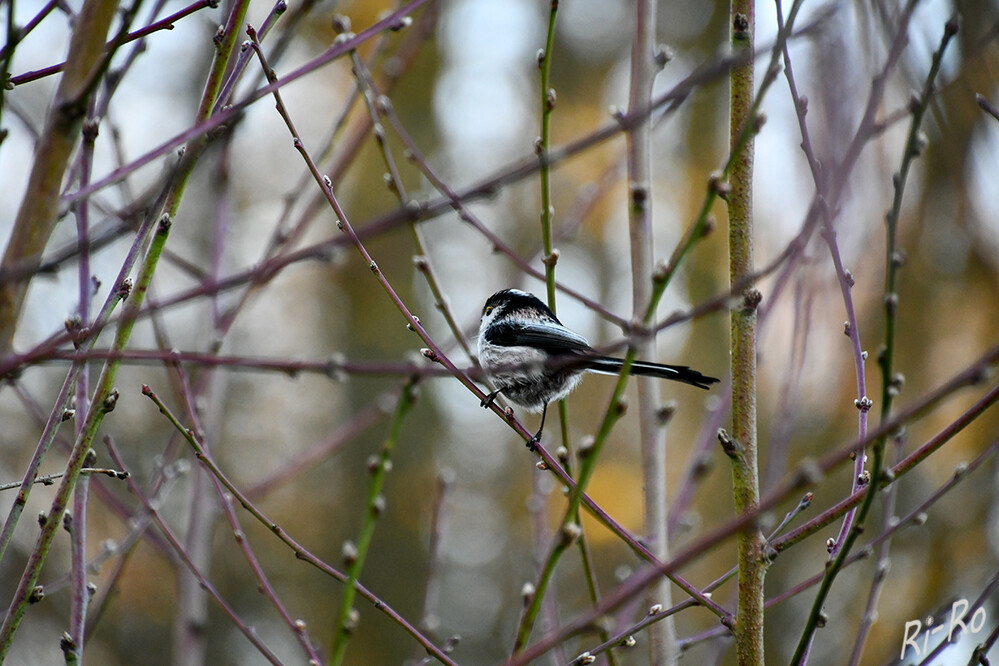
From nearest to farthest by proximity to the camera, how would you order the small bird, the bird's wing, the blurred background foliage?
1. the small bird
2. the bird's wing
3. the blurred background foliage

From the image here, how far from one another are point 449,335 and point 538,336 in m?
4.92

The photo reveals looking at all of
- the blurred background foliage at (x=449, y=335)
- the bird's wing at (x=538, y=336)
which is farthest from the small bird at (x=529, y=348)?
the blurred background foliage at (x=449, y=335)

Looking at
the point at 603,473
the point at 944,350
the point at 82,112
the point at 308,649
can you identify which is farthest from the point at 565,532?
the point at 603,473

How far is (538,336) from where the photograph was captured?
413cm

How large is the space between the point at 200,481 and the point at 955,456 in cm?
614

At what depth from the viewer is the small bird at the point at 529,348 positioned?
3676 millimetres

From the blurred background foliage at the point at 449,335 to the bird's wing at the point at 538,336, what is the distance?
92.8 inches

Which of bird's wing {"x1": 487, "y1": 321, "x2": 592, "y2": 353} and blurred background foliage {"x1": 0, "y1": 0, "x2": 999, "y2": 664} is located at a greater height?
blurred background foliage {"x1": 0, "y1": 0, "x2": 999, "y2": 664}

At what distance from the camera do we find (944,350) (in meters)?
7.43

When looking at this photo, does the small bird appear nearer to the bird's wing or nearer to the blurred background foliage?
the bird's wing

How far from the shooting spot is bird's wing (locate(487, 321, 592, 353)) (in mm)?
3994

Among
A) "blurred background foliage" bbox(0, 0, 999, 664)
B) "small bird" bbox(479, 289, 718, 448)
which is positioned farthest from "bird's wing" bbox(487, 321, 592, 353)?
"blurred background foliage" bbox(0, 0, 999, 664)

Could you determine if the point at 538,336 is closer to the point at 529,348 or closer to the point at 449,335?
the point at 529,348

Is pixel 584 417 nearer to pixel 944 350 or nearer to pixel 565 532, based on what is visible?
pixel 944 350
